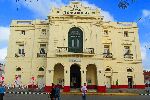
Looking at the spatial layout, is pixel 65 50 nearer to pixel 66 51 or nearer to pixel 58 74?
pixel 66 51

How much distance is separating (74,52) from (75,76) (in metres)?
4.45

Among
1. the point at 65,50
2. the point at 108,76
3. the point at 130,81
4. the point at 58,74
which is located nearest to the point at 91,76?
the point at 108,76

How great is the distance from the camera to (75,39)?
43312 mm

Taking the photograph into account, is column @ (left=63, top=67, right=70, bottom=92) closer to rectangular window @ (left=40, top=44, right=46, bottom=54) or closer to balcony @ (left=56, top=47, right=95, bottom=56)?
balcony @ (left=56, top=47, right=95, bottom=56)

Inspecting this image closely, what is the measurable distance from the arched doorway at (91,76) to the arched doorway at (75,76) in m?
1.37

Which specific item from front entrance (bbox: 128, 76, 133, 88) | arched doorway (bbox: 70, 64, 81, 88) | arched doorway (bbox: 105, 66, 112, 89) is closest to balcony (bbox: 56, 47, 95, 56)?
arched doorway (bbox: 70, 64, 81, 88)

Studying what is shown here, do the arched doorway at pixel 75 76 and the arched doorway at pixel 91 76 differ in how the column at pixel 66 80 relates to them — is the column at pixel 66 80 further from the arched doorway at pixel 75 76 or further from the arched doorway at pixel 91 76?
the arched doorway at pixel 91 76

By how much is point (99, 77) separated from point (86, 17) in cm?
906

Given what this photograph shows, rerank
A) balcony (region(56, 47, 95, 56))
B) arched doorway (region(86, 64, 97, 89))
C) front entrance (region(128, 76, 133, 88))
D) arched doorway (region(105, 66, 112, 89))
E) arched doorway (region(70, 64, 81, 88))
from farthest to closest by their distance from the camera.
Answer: front entrance (region(128, 76, 133, 88))
arched doorway (region(105, 66, 112, 89))
arched doorway (region(70, 64, 81, 88))
arched doorway (region(86, 64, 97, 89))
balcony (region(56, 47, 95, 56))

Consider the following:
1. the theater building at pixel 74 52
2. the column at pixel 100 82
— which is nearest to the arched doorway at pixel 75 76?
the theater building at pixel 74 52

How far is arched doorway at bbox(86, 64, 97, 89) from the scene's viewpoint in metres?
43.5

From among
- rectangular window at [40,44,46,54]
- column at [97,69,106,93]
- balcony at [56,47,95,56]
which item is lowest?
column at [97,69,106,93]

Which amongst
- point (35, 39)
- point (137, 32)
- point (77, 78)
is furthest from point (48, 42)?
point (137, 32)

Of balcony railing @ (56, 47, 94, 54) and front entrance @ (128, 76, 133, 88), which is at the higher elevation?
balcony railing @ (56, 47, 94, 54)
